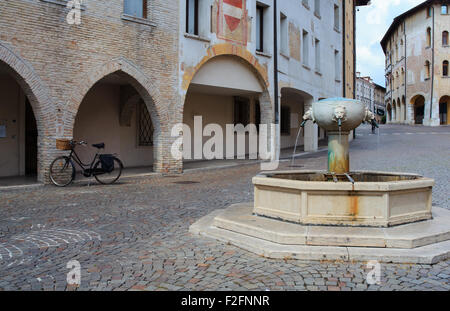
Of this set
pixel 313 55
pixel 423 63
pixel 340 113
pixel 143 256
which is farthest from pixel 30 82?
pixel 423 63

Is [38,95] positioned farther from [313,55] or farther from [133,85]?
[313,55]

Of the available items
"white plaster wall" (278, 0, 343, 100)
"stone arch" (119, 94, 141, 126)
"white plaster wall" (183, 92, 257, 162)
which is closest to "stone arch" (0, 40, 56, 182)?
"stone arch" (119, 94, 141, 126)

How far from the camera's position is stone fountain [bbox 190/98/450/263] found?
4301 mm

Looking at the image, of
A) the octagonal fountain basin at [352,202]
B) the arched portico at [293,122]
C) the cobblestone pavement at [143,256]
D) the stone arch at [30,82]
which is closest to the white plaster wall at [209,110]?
the arched portico at [293,122]

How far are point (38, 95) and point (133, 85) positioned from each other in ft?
10.1

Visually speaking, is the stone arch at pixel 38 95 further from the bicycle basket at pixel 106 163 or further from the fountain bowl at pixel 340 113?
the fountain bowl at pixel 340 113

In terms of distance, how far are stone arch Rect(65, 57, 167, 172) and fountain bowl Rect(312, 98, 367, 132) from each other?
23.5 ft

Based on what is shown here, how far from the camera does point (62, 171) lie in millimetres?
10312

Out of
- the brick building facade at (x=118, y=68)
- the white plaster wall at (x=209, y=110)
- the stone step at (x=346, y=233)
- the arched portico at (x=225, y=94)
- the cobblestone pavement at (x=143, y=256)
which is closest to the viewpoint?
the cobblestone pavement at (x=143, y=256)

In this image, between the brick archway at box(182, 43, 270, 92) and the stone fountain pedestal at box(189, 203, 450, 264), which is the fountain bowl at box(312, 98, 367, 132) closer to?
the stone fountain pedestal at box(189, 203, 450, 264)

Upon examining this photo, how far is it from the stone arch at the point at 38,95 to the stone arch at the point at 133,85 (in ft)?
1.67

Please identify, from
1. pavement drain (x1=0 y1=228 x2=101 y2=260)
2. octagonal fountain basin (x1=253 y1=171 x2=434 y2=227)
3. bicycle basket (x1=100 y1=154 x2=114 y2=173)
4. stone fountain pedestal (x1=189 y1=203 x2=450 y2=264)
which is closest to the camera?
stone fountain pedestal (x1=189 y1=203 x2=450 y2=264)

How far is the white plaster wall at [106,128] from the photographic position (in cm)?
1403
